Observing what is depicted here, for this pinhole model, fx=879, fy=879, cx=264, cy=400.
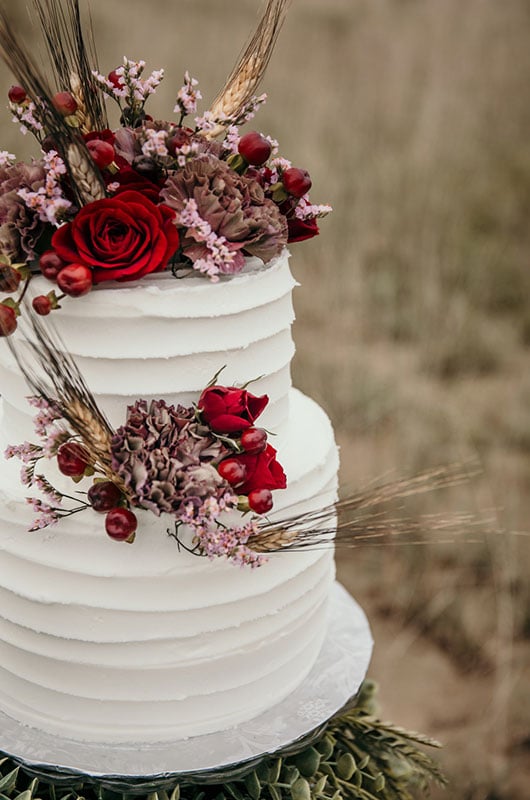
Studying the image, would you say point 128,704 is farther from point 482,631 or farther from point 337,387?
point 337,387

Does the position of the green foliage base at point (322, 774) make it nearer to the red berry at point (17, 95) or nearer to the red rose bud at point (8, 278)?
the red rose bud at point (8, 278)

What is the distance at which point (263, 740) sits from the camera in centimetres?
170

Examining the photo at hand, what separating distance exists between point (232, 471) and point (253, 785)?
2.29 ft

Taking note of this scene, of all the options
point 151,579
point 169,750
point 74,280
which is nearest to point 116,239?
point 74,280

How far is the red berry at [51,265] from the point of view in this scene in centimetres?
144

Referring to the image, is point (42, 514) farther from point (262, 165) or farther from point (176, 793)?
point (262, 165)

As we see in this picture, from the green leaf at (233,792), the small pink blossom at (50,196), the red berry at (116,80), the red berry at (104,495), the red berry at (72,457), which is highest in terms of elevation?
the red berry at (116,80)

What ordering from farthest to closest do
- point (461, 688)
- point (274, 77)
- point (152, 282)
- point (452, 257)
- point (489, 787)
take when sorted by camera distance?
point (274, 77) < point (452, 257) < point (461, 688) < point (489, 787) < point (152, 282)

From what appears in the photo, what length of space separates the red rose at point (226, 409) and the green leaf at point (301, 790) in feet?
2.49

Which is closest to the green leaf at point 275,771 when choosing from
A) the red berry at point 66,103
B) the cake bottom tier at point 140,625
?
the cake bottom tier at point 140,625

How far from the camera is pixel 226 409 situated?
57.6 inches

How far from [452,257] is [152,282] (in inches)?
197

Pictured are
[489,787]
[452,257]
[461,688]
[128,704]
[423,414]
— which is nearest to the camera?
[128,704]

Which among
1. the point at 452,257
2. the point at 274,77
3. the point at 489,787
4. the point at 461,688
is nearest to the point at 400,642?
the point at 461,688
